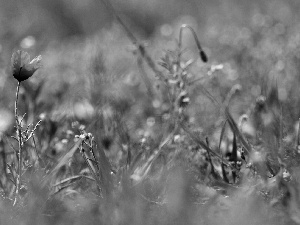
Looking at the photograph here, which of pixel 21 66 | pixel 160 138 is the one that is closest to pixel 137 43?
pixel 160 138

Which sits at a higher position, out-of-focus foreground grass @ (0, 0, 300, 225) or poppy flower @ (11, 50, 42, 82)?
poppy flower @ (11, 50, 42, 82)

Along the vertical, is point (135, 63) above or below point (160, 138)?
above

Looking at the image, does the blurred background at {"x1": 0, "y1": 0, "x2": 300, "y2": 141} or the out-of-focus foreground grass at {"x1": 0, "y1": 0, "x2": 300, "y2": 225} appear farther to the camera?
the blurred background at {"x1": 0, "y1": 0, "x2": 300, "y2": 141}

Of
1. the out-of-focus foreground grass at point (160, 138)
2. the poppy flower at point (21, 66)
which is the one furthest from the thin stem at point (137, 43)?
the poppy flower at point (21, 66)

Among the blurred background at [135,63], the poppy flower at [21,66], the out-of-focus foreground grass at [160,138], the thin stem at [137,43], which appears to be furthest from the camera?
the blurred background at [135,63]

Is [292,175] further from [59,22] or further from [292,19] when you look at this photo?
[59,22]

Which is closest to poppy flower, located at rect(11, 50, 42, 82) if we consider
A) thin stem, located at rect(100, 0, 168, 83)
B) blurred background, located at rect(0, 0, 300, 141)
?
thin stem, located at rect(100, 0, 168, 83)

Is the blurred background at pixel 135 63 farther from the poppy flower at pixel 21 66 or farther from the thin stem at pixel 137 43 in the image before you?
the poppy flower at pixel 21 66

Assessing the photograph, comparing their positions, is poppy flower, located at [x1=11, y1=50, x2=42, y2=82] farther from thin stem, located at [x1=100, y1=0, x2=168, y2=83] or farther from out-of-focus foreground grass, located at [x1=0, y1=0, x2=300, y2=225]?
thin stem, located at [x1=100, y1=0, x2=168, y2=83]

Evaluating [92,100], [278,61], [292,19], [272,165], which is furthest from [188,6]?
[272,165]

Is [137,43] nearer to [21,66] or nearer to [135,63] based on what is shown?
[21,66]
